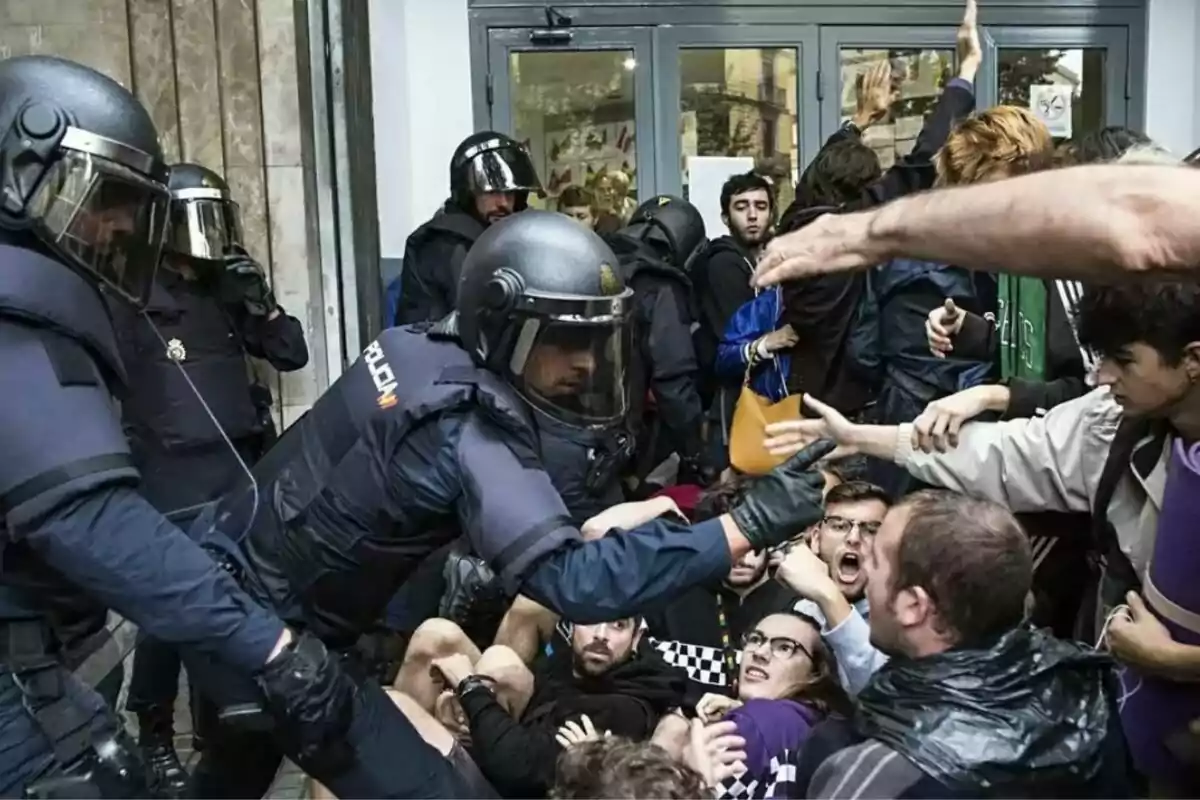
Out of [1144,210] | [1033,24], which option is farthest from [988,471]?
[1033,24]

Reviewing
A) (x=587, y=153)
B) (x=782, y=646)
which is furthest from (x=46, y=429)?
(x=587, y=153)

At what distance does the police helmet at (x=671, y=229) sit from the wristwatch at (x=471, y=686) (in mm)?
2315

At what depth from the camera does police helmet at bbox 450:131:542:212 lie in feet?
15.3

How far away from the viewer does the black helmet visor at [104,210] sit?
1943mm

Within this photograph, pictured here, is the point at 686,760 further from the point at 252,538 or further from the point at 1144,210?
the point at 1144,210

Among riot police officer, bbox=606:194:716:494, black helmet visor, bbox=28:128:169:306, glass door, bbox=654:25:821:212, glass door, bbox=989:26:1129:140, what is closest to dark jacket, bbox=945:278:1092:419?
riot police officer, bbox=606:194:716:494

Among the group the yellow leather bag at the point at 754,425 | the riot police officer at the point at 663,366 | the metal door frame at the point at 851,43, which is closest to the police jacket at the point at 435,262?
the riot police officer at the point at 663,366

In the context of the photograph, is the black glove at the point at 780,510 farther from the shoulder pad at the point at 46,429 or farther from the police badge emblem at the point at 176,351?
the police badge emblem at the point at 176,351

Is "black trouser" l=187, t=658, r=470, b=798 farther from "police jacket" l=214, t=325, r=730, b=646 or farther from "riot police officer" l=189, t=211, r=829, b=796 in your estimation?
"police jacket" l=214, t=325, r=730, b=646

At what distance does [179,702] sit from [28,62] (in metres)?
2.25

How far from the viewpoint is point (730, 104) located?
6.41m

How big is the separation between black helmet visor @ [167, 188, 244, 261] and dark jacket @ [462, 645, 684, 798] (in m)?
1.79

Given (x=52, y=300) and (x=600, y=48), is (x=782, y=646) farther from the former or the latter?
(x=600, y=48)

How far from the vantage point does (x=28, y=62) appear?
6.65 feet
